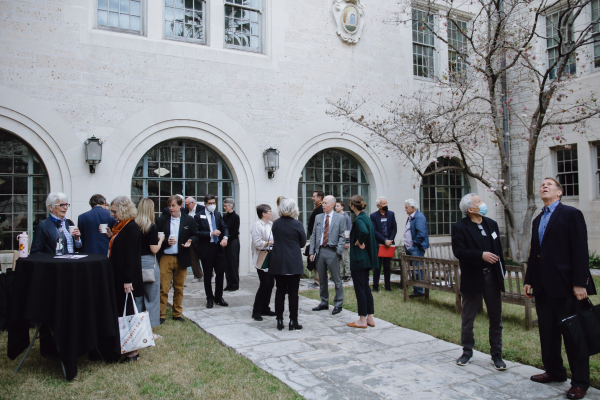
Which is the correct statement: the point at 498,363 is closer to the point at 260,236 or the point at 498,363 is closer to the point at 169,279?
the point at 260,236

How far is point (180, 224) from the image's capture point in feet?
21.5

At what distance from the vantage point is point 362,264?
6145 mm

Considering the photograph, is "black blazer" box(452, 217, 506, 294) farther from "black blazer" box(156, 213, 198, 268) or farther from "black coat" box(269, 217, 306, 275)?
"black blazer" box(156, 213, 198, 268)

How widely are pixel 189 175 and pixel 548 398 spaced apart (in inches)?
334

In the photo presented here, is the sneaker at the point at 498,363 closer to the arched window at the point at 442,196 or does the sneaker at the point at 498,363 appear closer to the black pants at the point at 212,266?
the black pants at the point at 212,266

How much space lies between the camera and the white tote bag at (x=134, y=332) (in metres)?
4.79

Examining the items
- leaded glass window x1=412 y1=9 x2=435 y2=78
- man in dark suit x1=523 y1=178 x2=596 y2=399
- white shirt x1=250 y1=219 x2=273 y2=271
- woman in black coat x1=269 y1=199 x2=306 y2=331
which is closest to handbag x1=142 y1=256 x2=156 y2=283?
woman in black coat x1=269 y1=199 x2=306 y2=331

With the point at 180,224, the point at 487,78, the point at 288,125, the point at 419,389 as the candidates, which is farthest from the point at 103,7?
the point at 419,389

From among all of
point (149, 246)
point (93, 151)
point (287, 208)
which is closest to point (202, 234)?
point (149, 246)

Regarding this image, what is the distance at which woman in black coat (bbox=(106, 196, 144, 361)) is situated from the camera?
5047 mm

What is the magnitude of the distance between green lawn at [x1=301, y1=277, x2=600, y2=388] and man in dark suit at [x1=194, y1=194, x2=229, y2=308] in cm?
183

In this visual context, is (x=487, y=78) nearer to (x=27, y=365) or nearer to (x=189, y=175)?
(x=189, y=175)

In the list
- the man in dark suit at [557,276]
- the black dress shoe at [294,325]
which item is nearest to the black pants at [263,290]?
the black dress shoe at [294,325]

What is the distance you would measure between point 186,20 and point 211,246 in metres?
5.88
